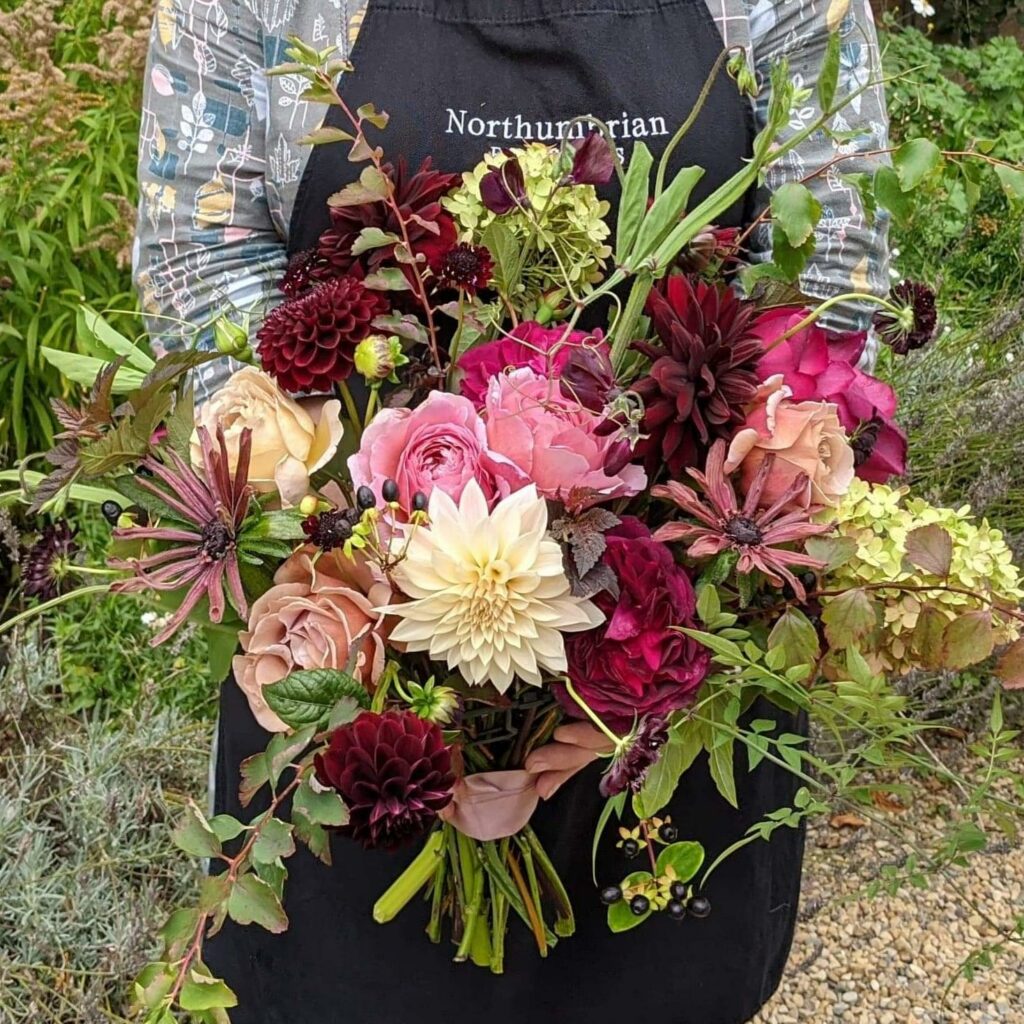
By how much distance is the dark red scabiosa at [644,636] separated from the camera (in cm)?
62

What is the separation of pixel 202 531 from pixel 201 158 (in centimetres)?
58

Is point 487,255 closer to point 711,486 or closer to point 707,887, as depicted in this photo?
point 711,486

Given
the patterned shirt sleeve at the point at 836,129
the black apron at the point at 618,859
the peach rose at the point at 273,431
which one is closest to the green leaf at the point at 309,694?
the peach rose at the point at 273,431

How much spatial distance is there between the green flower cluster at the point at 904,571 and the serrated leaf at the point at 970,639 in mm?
15

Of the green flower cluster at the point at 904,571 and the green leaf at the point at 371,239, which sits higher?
the green leaf at the point at 371,239

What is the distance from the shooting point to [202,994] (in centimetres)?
58

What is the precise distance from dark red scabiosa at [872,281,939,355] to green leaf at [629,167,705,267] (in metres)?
0.18

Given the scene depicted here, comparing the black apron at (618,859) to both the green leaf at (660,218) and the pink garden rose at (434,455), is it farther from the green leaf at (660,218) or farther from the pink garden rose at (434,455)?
the pink garden rose at (434,455)

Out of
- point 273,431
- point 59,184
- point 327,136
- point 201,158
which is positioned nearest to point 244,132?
point 201,158

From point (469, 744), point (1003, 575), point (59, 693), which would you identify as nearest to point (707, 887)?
point (469, 744)

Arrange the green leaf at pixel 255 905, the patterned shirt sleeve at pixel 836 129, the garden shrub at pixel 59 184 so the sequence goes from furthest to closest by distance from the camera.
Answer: the garden shrub at pixel 59 184 → the patterned shirt sleeve at pixel 836 129 → the green leaf at pixel 255 905

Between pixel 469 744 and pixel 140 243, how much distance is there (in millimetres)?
637

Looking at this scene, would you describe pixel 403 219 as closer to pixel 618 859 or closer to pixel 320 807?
pixel 320 807

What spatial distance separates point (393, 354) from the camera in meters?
0.67
